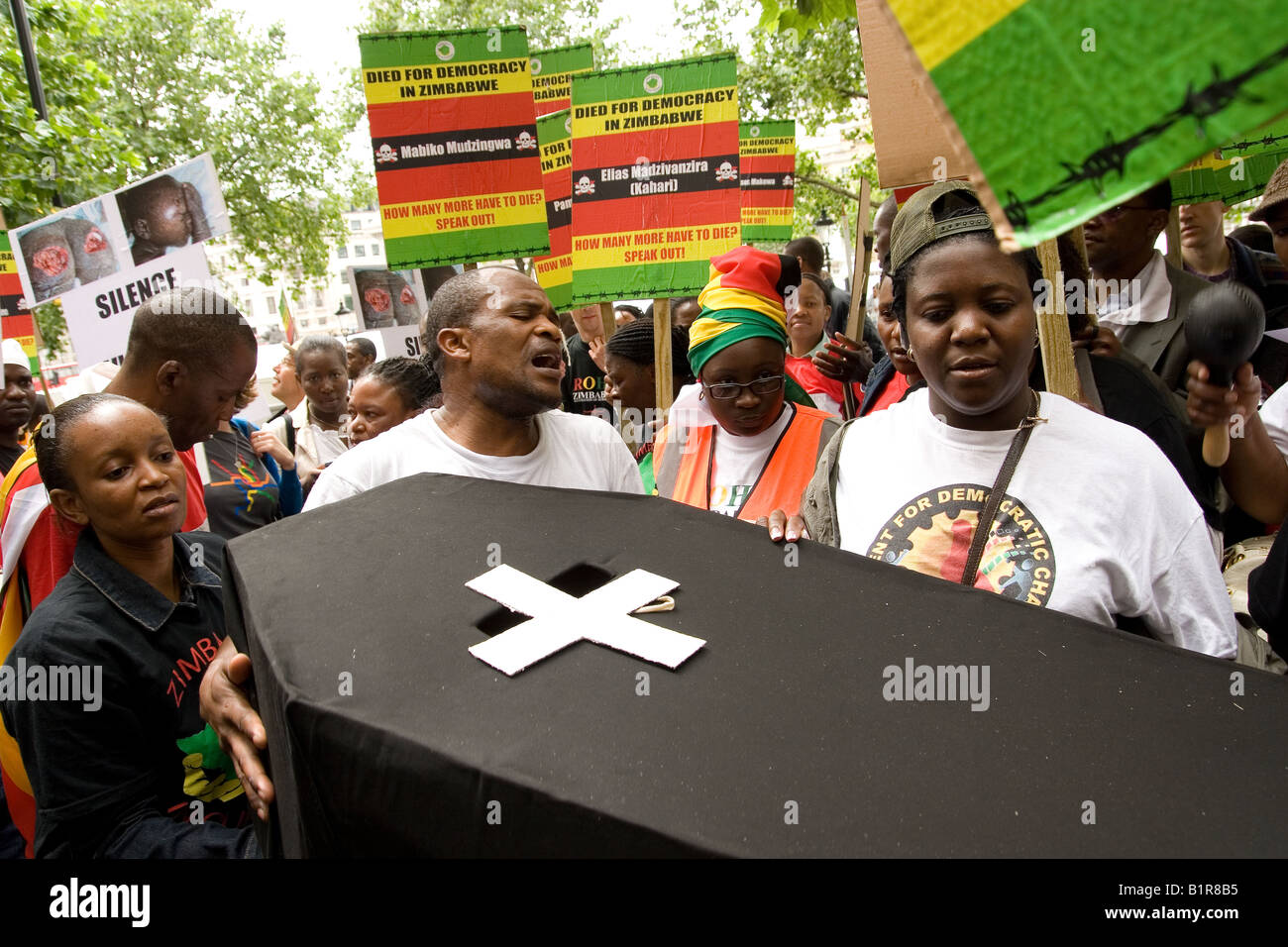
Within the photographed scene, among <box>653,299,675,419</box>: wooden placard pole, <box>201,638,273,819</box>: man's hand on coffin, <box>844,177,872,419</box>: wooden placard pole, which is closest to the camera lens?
<box>201,638,273,819</box>: man's hand on coffin

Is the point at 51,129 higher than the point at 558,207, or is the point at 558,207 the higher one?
the point at 51,129

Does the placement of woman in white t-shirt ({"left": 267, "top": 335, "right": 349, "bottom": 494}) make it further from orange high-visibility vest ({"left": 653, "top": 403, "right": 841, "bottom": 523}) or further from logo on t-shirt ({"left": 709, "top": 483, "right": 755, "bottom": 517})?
logo on t-shirt ({"left": 709, "top": 483, "right": 755, "bottom": 517})

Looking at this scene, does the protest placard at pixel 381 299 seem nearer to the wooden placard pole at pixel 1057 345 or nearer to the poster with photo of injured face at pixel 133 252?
the poster with photo of injured face at pixel 133 252

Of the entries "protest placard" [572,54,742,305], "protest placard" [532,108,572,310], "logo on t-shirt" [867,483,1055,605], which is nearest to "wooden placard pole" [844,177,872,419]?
"protest placard" [572,54,742,305]

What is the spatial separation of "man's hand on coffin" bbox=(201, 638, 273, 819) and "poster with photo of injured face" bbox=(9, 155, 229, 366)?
366 cm

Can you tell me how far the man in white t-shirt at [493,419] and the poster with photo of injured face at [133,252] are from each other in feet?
9.52

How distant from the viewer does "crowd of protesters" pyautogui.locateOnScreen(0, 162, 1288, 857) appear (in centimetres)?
161

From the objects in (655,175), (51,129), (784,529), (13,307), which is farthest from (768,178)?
(13,307)

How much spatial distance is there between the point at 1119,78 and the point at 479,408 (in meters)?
1.97

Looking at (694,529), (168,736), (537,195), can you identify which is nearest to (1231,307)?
(694,529)

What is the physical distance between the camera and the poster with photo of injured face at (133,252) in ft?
15.1

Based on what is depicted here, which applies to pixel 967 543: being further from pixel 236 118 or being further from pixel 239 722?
pixel 236 118

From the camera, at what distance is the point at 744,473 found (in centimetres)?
302
